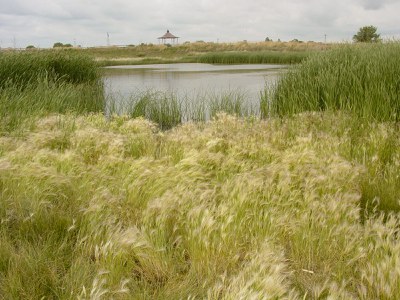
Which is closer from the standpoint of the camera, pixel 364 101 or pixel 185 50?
pixel 364 101

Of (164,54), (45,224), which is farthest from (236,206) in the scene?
(164,54)

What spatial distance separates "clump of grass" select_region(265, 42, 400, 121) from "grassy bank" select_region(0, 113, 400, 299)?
7.92ft

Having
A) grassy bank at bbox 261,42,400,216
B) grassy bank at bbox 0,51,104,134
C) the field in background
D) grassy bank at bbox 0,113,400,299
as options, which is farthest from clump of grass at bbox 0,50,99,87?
the field in background

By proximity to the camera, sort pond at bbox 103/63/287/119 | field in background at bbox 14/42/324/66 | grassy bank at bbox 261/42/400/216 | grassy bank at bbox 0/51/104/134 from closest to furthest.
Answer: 1. grassy bank at bbox 261/42/400/216
2. grassy bank at bbox 0/51/104/134
3. pond at bbox 103/63/287/119
4. field in background at bbox 14/42/324/66

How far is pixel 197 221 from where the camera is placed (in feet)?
9.29

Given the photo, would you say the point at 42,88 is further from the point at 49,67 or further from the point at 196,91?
the point at 196,91

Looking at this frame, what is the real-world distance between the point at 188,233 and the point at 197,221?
0.14m

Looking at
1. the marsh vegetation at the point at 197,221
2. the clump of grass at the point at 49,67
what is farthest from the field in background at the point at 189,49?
the marsh vegetation at the point at 197,221

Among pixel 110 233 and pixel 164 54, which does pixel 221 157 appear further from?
pixel 164 54

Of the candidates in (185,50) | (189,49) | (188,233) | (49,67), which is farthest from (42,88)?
(189,49)

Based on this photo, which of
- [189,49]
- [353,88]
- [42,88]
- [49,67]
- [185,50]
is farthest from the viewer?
[189,49]

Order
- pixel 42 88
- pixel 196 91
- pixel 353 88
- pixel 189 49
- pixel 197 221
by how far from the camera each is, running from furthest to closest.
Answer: pixel 189 49
pixel 196 91
pixel 42 88
pixel 353 88
pixel 197 221

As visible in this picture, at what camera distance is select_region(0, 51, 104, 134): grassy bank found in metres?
6.91

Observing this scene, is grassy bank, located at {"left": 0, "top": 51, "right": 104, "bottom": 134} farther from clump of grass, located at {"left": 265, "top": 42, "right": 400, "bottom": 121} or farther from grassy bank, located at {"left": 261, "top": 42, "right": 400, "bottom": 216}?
clump of grass, located at {"left": 265, "top": 42, "right": 400, "bottom": 121}
